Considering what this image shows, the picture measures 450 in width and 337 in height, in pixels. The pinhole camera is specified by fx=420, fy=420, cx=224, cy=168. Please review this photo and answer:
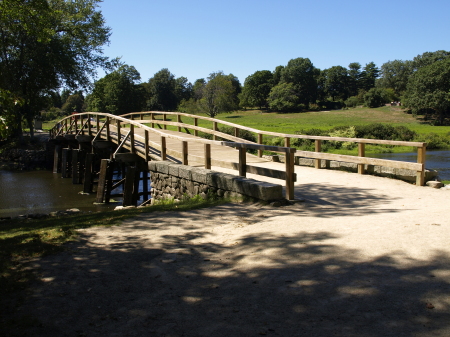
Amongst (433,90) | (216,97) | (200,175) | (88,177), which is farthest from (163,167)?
(216,97)

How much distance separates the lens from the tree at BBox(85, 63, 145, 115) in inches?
2148

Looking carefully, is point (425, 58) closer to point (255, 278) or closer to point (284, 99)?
point (284, 99)

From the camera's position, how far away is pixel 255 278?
411cm

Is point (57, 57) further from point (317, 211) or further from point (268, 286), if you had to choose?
point (268, 286)

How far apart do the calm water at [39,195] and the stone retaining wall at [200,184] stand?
4.09 m

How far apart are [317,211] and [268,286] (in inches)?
127

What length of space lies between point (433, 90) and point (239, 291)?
2243 inches

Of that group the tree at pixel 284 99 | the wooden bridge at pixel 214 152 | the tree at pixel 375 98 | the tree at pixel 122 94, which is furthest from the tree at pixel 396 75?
the wooden bridge at pixel 214 152

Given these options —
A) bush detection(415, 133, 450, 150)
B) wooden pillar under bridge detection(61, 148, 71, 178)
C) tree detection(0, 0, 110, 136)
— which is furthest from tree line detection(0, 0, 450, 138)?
bush detection(415, 133, 450, 150)

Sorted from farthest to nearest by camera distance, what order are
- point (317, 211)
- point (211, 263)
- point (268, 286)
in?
point (317, 211) → point (211, 263) → point (268, 286)

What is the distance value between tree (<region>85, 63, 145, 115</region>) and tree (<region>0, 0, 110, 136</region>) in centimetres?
2025

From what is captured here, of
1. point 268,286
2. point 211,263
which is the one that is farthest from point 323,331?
point 211,263

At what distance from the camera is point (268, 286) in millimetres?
3895

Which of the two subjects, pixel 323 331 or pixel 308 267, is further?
pixel 308 267
